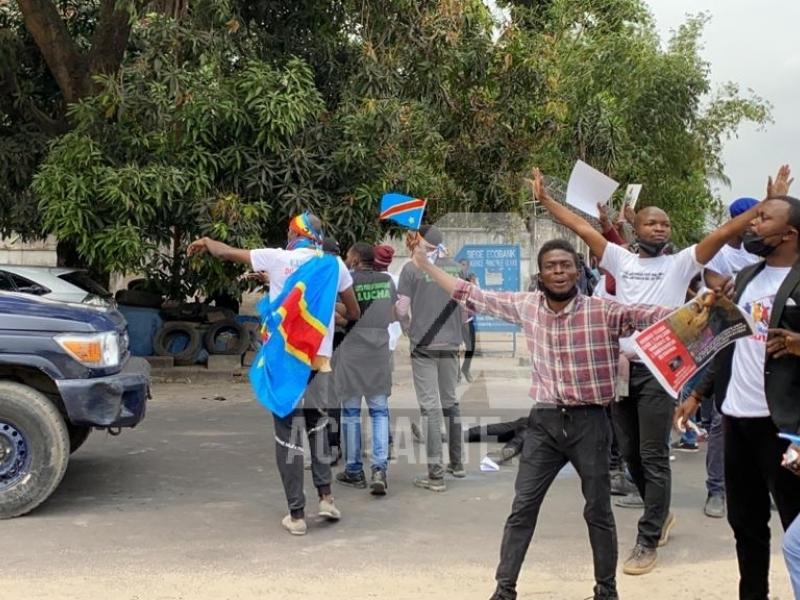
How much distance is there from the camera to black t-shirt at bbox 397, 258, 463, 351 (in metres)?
6.91

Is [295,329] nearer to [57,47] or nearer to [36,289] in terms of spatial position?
[36,289]

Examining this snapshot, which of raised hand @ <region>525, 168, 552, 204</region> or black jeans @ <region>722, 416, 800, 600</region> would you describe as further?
raised hand @ <region>525, 168, 552, 204</region>

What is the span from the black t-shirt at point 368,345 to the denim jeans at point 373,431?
3.1 inches

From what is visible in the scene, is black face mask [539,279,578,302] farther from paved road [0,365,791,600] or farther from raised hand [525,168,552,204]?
paved road [0,365,791,600]

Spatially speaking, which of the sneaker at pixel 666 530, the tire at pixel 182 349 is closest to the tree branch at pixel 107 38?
the tire at pixel 182 349

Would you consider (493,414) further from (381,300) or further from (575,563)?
(575,563)

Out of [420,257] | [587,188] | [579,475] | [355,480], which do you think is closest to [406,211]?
[420,257]

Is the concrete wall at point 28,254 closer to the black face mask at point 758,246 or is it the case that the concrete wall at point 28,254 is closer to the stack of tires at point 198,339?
the stack of tires at point 198,339

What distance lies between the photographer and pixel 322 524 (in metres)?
5.84

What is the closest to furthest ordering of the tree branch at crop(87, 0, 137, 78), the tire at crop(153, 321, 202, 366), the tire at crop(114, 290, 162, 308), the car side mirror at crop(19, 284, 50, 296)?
the car side mirror at crop(19, 284, 50, 296) < the tree branch at crop(87, 0, 137, 78) < the tire at crop(153, 321, 202, 366) < the tire at crop(114, 290, 162, 308)

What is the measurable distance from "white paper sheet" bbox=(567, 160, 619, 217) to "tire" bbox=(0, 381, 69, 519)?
351 cm

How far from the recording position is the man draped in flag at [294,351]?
5551 millimetres

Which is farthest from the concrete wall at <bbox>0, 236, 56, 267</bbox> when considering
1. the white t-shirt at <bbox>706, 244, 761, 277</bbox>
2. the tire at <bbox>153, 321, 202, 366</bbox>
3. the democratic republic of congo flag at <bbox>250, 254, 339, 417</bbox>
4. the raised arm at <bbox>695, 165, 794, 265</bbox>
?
the raised arm at <bbox>695, 165, 794, 265</bbox>

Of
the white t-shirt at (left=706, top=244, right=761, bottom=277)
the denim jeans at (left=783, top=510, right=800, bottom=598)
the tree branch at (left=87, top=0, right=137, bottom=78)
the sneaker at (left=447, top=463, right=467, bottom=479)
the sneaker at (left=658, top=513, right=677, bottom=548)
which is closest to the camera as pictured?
the denim jeans at (left=783, top=510, right=800, bottom=598)
